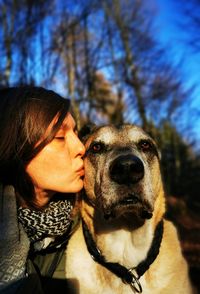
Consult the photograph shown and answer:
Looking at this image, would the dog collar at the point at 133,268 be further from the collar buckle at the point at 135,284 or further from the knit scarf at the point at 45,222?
the knit scarf at the point at 45,222

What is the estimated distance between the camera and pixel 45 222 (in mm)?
3113

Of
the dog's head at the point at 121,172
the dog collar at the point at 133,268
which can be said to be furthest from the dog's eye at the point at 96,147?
the dog collar at the point at 133,268

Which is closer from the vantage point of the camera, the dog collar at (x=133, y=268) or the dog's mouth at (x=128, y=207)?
the dog's mouth at (x=128, y=207)

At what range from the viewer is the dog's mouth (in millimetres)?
2973

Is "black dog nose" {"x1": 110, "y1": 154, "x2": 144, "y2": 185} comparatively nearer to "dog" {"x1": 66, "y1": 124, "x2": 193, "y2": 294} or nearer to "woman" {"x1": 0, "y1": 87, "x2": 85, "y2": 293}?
"dog" {"x1": 66, "y1": 124, "x2": 193, "y2": 294}

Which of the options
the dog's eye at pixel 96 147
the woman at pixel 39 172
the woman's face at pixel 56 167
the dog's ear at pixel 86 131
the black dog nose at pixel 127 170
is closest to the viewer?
the black dog nose at pixel 127 170

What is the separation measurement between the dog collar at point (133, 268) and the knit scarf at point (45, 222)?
0.25m

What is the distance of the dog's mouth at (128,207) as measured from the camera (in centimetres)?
297

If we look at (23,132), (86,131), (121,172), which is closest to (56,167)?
(23,132)

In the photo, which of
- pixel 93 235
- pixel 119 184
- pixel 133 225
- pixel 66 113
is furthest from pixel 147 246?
pixel 66 113

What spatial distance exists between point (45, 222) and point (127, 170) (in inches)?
29.9

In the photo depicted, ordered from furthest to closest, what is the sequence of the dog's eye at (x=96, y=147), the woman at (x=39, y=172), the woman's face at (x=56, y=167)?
the dog's eye at (x=96, y=147) < the woman's face at (x=56, y=167) < the woman at (x=39, y=172)

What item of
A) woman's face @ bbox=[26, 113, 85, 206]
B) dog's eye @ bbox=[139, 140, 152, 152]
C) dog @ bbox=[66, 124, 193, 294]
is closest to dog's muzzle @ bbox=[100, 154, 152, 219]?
dog @ bbox=[66, 124, 193, 294]

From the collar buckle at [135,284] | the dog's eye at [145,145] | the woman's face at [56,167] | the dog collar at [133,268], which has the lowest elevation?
the collar buckle at [135,284]
